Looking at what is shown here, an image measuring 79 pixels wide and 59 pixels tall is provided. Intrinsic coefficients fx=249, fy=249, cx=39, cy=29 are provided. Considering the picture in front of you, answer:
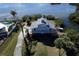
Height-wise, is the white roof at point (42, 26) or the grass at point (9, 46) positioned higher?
the white roof at point (42, 26)

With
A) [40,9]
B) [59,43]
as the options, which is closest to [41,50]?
[59,43]

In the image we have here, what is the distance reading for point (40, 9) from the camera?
1.88 meters

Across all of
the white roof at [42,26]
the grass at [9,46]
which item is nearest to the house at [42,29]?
the white roof at [42,26]

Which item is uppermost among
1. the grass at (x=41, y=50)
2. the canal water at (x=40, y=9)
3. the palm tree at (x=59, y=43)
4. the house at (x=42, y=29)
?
the canal water at (x=40, y=9)

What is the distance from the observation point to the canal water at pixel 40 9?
1871mm

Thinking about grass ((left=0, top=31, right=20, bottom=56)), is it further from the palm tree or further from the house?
the palm tree

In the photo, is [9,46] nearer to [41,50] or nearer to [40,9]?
[41,50]

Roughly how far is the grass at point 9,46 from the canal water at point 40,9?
0.55 ft

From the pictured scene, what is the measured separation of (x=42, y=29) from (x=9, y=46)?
0.92 feet

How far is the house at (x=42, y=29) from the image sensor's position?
6.17 ft

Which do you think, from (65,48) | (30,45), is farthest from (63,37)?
(30,45)

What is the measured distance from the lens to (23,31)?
1.89 metres

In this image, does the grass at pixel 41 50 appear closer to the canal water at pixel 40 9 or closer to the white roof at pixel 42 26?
the white roof at pixel 42 26

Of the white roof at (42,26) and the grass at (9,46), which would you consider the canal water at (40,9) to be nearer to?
the white roof at (42,26)
